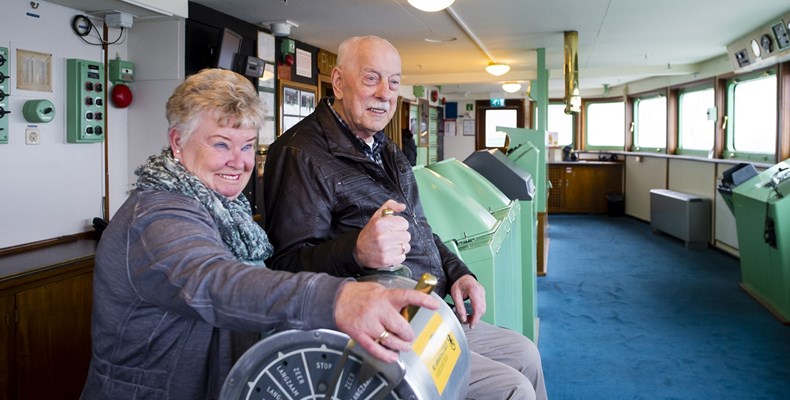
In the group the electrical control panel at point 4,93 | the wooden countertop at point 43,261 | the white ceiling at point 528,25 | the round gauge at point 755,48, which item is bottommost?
the wooden countertop at point 43,261

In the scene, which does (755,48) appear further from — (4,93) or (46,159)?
(4,93)

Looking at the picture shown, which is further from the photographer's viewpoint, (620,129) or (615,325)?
(620,129)

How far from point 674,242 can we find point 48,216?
7228mm

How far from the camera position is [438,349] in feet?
3.44

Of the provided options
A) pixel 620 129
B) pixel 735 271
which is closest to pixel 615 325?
pixel 735 271

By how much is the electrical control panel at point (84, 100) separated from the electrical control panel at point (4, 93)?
0.36m

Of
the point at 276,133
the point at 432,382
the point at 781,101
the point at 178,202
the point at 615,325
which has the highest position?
the point at 781,101

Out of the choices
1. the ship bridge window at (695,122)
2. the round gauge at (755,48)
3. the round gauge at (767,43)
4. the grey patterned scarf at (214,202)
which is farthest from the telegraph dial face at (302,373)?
the ship bridge window at (695,122)

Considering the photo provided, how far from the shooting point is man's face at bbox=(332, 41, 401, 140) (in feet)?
6.42

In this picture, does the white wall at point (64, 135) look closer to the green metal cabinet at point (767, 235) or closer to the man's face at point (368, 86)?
the man's face at point (368, 86)

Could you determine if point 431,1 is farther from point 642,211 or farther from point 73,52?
point 642,211

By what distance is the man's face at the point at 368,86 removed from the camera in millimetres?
1956


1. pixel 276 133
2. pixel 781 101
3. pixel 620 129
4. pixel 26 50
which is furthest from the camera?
pixel 620 129

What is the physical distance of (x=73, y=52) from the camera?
3.42 meters
